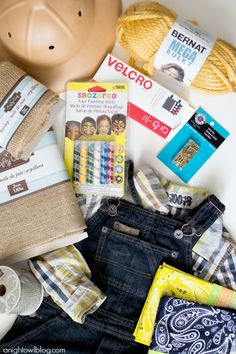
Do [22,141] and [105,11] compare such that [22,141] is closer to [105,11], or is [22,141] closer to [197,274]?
[105,11]

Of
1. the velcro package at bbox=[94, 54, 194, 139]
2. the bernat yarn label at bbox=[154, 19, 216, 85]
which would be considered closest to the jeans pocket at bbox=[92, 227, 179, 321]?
the velcro package at bbox=[94, 54, 194, 139]

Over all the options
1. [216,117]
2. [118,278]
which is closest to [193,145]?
[216,117]

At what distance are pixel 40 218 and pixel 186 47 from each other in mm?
399

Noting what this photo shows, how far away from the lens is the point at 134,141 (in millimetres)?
865

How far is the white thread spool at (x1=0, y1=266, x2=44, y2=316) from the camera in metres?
0.74

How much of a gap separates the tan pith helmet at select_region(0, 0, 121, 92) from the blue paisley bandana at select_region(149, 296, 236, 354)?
1.51 feet

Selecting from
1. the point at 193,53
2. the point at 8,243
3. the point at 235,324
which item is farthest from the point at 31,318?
the point at 193,53

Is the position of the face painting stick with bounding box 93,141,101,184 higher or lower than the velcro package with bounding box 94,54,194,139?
lower

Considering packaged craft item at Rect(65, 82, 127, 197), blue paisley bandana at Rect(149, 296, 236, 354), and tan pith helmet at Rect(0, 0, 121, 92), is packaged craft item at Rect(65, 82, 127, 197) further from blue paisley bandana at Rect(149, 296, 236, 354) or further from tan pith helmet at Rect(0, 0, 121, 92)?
blue paisley bandana at Rect(149, 296, 236, 354)

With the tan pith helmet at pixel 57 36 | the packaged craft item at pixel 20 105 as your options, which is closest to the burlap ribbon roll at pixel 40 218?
the packaged craft item at pixel 20 105

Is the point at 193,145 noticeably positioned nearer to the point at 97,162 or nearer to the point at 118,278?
the point at 97,162

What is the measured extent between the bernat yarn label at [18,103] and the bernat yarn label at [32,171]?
61 mm

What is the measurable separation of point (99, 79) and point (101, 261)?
34cm

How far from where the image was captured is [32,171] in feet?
2.77
